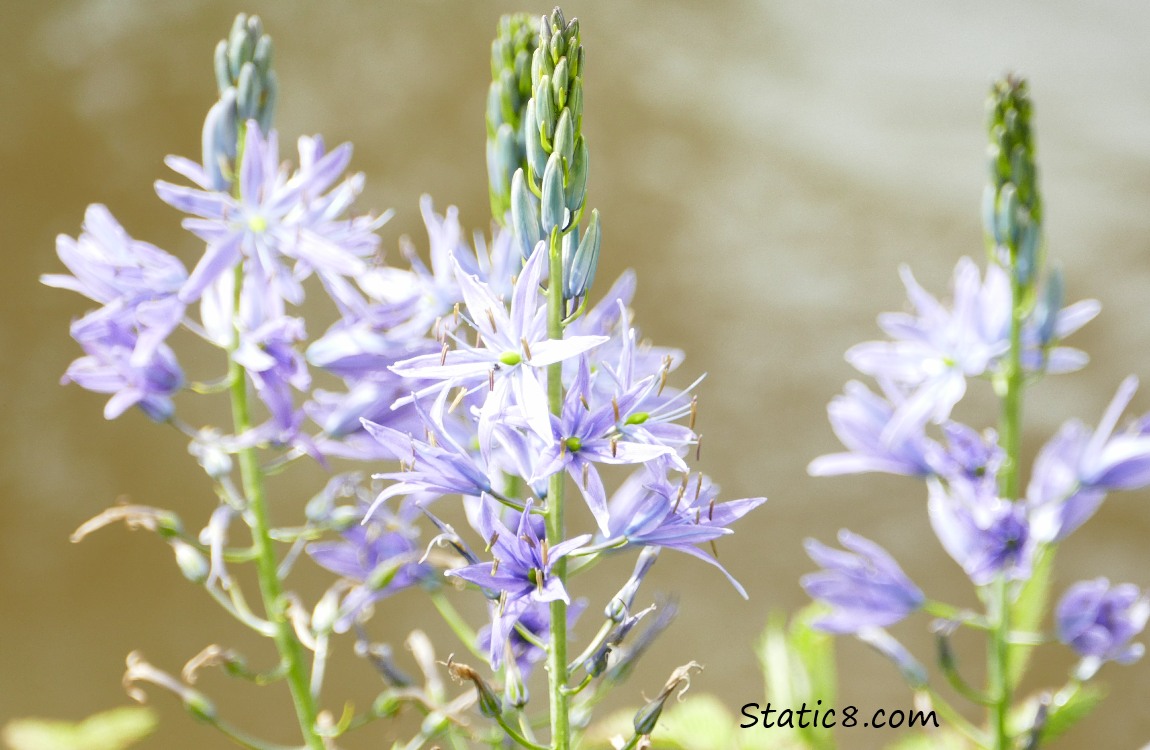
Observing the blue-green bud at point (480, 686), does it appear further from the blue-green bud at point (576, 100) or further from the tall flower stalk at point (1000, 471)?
the tall flower stalk at point (1000, 471)

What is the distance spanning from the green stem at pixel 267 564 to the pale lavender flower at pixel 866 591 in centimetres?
60

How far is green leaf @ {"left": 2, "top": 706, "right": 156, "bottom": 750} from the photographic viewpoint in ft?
5.60

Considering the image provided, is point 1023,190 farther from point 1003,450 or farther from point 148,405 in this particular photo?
point 148,405

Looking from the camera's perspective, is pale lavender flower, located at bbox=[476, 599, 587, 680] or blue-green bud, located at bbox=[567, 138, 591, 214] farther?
pale lavender flower, located at bbox=[476, 599, 587, 680]

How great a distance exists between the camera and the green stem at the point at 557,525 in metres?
0.90

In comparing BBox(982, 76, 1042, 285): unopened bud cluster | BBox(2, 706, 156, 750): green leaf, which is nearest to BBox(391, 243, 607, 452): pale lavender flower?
BBox(982, 76, 1042, 285): unopened bud cluster

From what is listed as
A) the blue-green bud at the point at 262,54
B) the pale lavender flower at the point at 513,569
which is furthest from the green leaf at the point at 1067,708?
the blue-green bud at the point at 262,54

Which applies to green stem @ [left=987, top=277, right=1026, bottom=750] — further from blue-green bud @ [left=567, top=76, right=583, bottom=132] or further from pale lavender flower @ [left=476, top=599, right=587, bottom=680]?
blue-green bud @ [left=567, top=76, right=583, bottom=132]

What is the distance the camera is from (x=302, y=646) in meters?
1.23

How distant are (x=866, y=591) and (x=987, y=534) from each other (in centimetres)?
16

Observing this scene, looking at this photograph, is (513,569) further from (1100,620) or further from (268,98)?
(1100,620)

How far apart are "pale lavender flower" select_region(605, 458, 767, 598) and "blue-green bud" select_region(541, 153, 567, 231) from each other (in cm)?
20

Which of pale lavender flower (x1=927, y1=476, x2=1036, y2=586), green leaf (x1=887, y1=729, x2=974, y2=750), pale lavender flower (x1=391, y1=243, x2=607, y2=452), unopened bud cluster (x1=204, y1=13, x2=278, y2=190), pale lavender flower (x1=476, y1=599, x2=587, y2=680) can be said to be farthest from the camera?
green leaf (x1=887, y1=729, x2=974, y2=750)

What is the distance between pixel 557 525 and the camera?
0.90 meters
